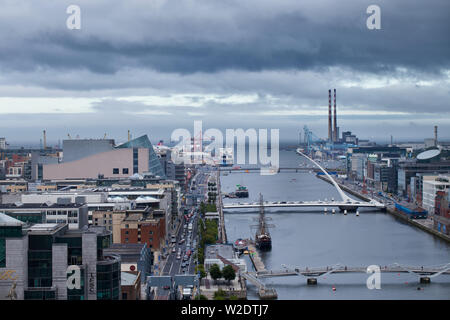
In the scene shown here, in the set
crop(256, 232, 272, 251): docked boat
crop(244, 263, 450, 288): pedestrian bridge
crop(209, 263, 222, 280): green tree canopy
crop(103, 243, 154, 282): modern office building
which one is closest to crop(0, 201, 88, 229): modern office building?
crop(103, 243, 154, 282): modern office building

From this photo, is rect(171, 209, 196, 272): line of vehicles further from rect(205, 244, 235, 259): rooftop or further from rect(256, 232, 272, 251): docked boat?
rect(256, 232, 272, 251): docked boat

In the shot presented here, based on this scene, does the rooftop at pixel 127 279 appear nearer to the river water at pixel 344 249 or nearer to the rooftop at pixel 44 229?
the rooftop at pixel 44 229

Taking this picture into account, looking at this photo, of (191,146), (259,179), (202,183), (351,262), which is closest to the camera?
(351,262)

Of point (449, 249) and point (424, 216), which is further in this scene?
point (424, 216)

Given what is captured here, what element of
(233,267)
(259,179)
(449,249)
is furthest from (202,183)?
(233,267)

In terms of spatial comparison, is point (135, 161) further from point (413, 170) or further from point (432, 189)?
point (413, 170)
